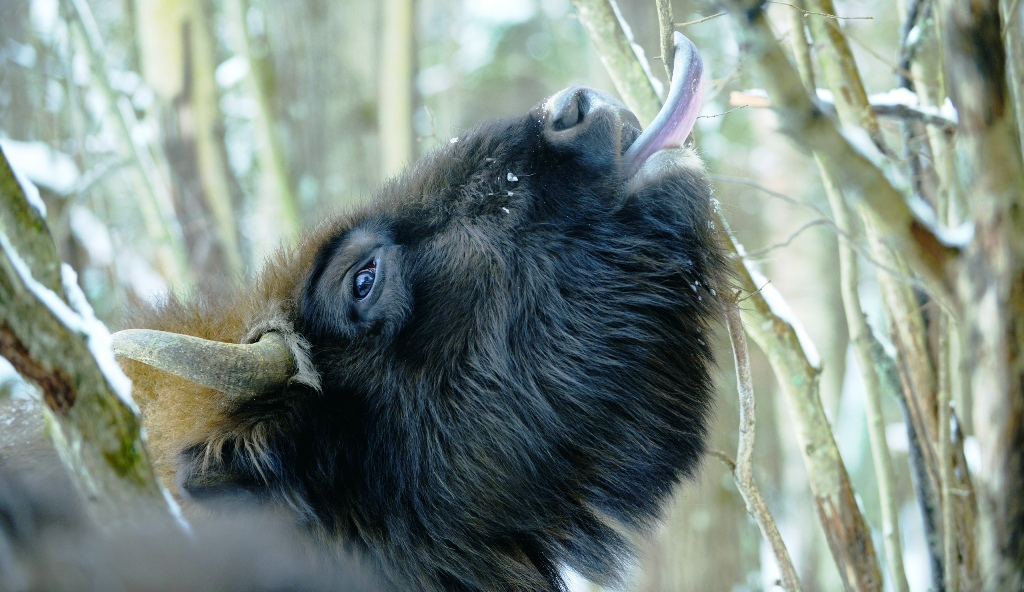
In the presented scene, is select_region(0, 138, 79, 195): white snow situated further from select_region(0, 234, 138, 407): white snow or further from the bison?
select_region(0, 234, 138, 407): white snow

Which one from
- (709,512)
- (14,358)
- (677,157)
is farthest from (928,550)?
(709,512)

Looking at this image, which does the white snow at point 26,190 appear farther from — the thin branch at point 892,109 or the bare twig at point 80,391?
the thin branch at point 892,109

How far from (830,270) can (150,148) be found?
8.11 m

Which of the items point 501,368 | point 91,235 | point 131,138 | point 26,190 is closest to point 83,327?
point 26,190

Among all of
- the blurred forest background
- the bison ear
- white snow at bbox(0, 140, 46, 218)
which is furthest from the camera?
the blurred forest background

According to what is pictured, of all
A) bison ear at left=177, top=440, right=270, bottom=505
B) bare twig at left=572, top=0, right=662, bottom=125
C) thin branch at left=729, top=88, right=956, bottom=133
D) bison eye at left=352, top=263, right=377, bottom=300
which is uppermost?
bare twig at left=572, top=0, right=662, bottom=125

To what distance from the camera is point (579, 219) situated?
2.70 meters

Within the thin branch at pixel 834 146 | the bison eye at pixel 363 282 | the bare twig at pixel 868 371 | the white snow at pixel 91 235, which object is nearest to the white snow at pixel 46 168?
the white snow at pixel 91 235

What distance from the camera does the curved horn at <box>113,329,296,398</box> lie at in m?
2.32

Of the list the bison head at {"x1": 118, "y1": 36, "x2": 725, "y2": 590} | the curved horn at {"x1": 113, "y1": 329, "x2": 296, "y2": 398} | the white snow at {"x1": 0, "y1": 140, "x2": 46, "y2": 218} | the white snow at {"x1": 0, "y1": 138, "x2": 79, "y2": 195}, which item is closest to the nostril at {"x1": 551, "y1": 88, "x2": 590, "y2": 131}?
the bison head at {"x1": 118, "y1": 36, "x2": 725, "y2": 590}

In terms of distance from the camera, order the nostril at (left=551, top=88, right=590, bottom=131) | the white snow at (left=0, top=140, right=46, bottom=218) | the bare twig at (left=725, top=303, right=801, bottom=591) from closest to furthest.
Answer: the white snow at (left=0, top=140, right=46, bottom=218) < the bare twig at (left=725, top=303, right=801, bottom=591) < the nostril at (left=551, top=88, right=590, bottom=131)

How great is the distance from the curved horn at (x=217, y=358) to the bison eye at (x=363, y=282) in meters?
0.26

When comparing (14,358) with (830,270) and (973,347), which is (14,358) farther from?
(830,270)

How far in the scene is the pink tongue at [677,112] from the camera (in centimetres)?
244
